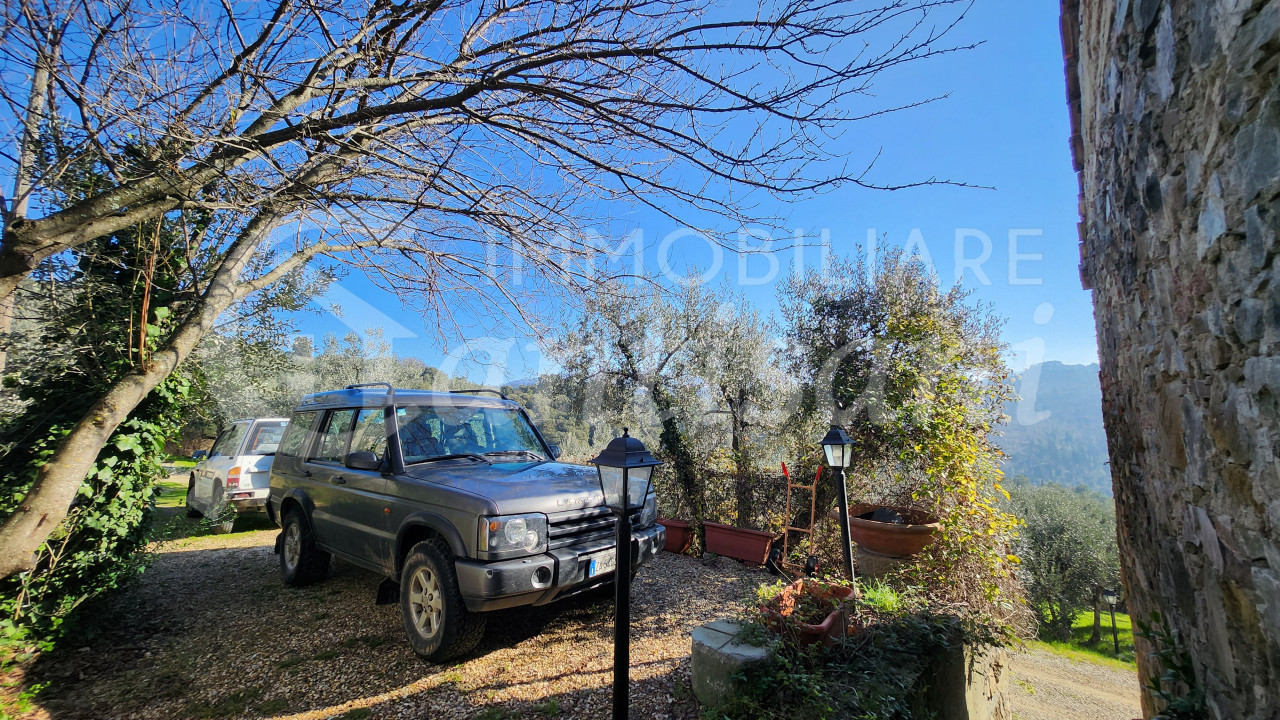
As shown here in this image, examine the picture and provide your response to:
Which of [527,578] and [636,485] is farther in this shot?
[527,578]

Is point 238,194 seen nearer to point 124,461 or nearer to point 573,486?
point 124,461

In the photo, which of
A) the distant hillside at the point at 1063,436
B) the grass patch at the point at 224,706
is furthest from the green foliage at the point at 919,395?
the distant hillside at the point at 1063,436

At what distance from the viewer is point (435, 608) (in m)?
3.38

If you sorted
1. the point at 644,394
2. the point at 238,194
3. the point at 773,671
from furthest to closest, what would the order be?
the point at 644,394 → the point at 238,194 → the point at 773,671

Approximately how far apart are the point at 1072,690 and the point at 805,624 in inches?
543

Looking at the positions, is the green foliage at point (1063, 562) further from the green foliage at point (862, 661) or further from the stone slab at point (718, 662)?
the stone slab at point (718, 662)

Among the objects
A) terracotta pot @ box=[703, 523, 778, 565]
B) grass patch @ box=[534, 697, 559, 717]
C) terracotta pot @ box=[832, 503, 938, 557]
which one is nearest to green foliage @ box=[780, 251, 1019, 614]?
terracotta pot @ box=[832, 503, 938, 557]

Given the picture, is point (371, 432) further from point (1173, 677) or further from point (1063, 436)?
point (1063, 436)

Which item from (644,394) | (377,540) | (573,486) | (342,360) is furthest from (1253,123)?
(342,360)

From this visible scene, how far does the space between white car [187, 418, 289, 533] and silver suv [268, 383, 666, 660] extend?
2427 mm

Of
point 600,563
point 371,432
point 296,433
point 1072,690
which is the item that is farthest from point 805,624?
point 1072,690

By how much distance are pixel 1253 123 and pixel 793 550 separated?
6.30m

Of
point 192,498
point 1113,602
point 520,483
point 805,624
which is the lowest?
point 1113,602

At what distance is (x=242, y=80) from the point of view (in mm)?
2766
